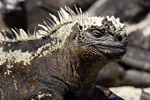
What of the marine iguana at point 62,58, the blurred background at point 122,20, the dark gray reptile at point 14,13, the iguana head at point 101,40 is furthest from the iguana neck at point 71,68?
the dark gray reptile at point 14,13

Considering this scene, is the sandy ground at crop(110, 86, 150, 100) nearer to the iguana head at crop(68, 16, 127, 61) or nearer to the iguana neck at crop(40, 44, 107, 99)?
the iguana neck at crop(40, 44, 107, 99)

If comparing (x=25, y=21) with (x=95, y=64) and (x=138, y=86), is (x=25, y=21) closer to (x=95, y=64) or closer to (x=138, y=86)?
(x=138, y=86)

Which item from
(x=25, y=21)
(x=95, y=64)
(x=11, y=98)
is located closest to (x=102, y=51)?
(x=95, y=64)

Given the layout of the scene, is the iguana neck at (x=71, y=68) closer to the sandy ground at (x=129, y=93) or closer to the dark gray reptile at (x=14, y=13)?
the sandy ground at (x=129, y=93)

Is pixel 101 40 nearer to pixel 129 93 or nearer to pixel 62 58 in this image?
pixel 62 58

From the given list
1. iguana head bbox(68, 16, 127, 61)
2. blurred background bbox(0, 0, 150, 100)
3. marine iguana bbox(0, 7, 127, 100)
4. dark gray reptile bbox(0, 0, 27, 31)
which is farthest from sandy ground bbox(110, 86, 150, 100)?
dark gray reptile bbox(0, 0, 27, 31)

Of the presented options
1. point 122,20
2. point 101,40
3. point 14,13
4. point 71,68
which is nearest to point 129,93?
point 122,20
